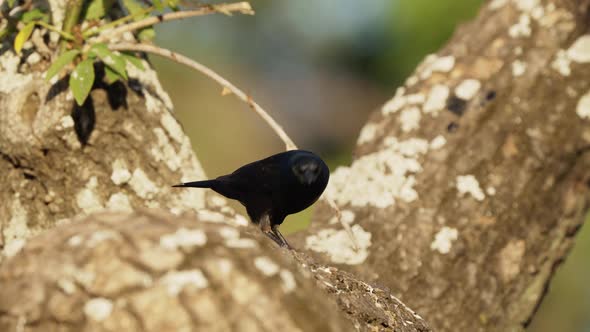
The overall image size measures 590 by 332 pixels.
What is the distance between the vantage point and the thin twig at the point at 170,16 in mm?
3354

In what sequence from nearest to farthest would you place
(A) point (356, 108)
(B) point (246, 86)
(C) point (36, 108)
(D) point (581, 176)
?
(C) point (36, 108), (D) point (581, 176), (B) point (246, 86), (A) point (356, 108)

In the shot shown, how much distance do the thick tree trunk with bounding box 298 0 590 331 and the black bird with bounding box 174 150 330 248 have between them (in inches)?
5.8

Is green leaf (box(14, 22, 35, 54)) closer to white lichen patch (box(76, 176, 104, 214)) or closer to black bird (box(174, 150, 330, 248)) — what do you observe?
white lichen patch (box(76, 176, 104, 214))

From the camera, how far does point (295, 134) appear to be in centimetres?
1364

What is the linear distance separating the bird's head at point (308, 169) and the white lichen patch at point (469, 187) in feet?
1.86

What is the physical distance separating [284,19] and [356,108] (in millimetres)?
2105

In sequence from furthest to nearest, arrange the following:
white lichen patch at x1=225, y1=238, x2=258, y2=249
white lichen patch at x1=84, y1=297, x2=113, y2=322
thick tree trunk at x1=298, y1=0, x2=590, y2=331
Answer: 1. thick tree trunk at x1=298, y1=0, x2=590, y2=331
2. white lichen patch at x1=225, y1=238, x2=258, y2=249
3. white lichen patch at x1=84, y1=297, x2=113, y2=322

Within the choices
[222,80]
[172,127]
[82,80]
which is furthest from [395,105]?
[82,80]

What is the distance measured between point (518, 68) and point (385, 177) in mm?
788

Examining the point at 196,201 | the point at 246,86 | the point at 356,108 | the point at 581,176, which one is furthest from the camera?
the point at 356,108

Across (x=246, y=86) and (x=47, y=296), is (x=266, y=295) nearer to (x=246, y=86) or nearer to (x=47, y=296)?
(x=47, y=296)

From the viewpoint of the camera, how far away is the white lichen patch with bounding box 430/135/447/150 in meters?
3.63

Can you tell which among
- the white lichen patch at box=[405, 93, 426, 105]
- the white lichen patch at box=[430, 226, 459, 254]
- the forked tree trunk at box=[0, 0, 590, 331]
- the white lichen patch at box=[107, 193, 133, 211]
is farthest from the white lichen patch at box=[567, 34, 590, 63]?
the white lichen patch at box=[107, 193, 133, 211]

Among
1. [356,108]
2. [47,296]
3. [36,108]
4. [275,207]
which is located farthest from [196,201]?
[356,108]
